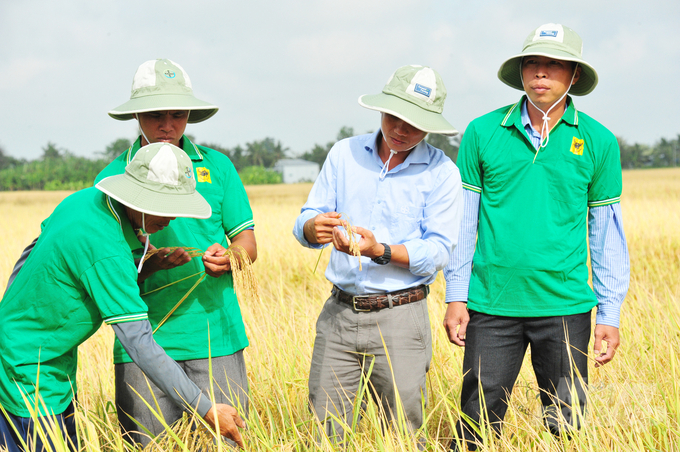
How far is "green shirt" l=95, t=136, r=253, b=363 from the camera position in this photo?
2.28 m

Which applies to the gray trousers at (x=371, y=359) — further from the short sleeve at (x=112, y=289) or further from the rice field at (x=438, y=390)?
the short sleeve at (x=112, y=289)

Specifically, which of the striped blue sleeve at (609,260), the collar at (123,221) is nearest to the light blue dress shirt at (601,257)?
the striped blue sleeve at (609,260)

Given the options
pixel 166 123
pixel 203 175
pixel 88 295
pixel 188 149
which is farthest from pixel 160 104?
pixel 88 295

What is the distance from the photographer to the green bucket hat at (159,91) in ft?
7.40

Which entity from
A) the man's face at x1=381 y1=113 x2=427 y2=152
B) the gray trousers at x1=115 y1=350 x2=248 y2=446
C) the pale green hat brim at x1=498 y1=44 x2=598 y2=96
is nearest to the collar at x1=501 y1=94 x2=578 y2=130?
the pale green hat brim at x1=498 y1=44 x2=598 y2=96

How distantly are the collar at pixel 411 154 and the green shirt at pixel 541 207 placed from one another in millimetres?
257

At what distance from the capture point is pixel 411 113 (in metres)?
2.21

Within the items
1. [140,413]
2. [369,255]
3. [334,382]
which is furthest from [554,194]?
[140,413]

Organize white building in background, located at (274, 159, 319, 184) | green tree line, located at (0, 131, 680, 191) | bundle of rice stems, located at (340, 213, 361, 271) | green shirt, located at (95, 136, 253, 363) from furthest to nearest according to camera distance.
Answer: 1. white building in background, located at (274, 159, 319, 184)
2. green tree line, located at (0, 131, 680, 191)
3. green shirt, located at (95, 136, 253, 363)
4. bundle of rice stems, located at (340, 213, 361, 271)

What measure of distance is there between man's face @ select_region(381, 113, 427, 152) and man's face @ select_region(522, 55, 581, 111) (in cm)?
54

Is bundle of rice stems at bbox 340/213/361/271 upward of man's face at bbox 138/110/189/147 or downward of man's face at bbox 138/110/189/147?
downward

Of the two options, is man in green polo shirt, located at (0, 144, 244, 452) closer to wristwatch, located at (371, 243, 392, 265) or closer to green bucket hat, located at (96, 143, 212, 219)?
green bucket hat, located at (96, 143, 212, 219)

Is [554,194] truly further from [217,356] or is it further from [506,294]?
[217,356]

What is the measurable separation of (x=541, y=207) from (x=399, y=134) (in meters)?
0.69
